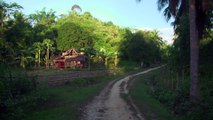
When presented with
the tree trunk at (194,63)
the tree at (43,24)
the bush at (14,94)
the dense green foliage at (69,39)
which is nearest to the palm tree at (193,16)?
the tree trunk at (194,63)

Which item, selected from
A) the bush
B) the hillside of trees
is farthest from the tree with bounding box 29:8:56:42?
the bush

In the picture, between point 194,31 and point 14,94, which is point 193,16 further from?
point 14,94

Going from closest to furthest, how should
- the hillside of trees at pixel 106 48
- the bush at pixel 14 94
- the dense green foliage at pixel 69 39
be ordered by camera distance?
the bush at pixel 14 94 → the hillside of trees at pixel 106 48 → the dense green foliage at pixel 69 39

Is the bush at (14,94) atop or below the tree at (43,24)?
below

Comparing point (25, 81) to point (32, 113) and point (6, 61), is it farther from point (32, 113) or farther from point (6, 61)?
point (32, 113)

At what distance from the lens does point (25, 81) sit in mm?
21672

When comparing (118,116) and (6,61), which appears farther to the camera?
(6,61)

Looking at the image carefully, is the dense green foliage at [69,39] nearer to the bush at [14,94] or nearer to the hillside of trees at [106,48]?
the hillside of trees at [106,48]

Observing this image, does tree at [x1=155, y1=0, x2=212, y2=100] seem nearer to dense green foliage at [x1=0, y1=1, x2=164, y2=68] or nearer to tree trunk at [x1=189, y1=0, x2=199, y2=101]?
tree trunk at [x1=189, y1=0, x2=199, y2=101]

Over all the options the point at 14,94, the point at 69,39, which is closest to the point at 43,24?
the point at 69,39

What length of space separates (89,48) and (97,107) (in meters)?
75.1

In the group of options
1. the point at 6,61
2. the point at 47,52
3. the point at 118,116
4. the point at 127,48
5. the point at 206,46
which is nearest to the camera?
the point at 118,116

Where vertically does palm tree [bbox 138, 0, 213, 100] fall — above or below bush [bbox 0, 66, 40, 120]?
above

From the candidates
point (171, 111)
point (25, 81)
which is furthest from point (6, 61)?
point (171, 111)
